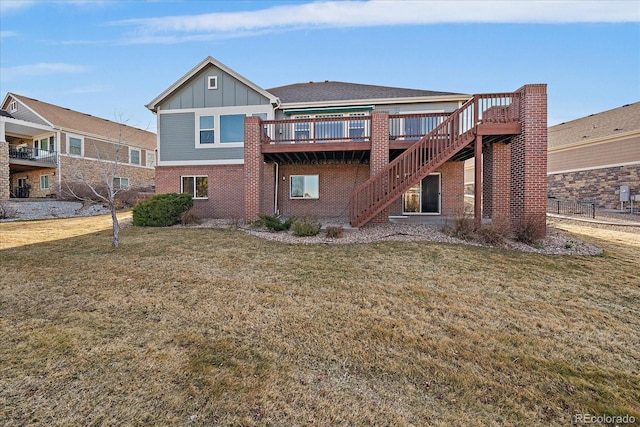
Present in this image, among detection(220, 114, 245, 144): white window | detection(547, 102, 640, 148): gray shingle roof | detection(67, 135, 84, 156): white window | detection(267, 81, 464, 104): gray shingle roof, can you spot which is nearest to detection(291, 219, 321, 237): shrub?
detection(220, 114, 245, 144): white window

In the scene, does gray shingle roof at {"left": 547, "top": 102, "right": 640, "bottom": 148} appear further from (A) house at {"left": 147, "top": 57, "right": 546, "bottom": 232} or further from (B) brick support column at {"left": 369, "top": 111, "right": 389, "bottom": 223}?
(B) brick support column at {"left": 369, "top": 111, "right": 389, "bottom": 223}

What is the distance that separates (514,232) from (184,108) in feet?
47.6

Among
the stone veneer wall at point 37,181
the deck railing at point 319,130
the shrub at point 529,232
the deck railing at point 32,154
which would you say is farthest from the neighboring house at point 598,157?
the deck railing at point 32,154

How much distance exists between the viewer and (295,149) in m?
11.1

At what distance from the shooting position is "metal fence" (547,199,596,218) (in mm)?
17817

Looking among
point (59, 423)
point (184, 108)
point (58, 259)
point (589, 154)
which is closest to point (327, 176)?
point (184, 108)

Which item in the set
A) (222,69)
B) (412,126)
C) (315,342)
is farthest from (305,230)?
(222,69)

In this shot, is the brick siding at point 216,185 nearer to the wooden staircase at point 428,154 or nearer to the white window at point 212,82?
the white window at point 212,82

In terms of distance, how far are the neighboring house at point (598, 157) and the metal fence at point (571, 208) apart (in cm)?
90

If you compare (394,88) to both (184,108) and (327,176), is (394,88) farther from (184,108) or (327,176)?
(184,108)

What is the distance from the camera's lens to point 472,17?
10359mm

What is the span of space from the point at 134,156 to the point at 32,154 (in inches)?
268

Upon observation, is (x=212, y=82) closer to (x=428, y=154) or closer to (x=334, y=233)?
(x=334, y=233)

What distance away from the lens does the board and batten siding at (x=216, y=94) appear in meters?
13.5
